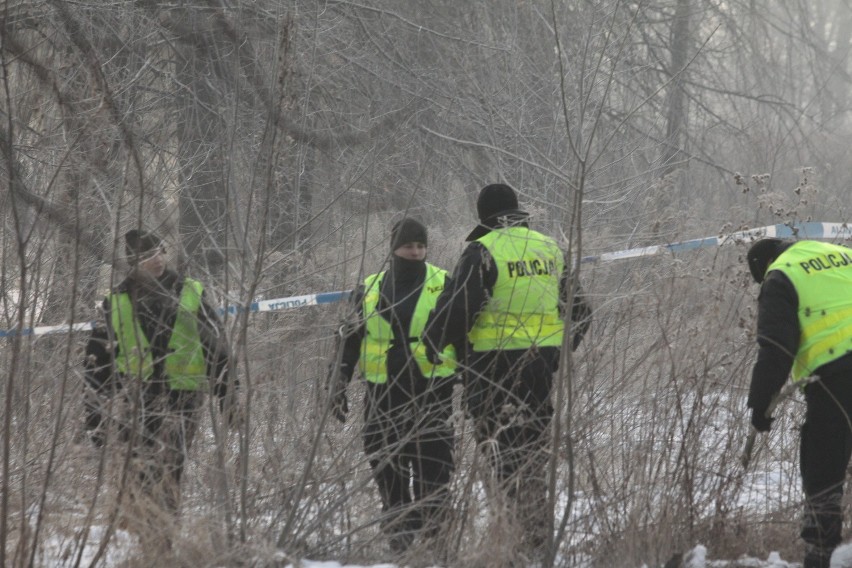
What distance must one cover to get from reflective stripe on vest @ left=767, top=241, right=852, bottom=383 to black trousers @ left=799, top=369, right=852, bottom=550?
0.36ft

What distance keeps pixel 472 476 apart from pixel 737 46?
10.2 meters

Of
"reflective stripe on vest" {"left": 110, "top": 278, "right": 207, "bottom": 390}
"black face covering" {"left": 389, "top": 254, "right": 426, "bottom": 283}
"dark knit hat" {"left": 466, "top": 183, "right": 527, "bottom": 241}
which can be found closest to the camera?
"reflective stripe on vest" {"left": 110, "top": 278, "right": 207, "bottom": 390}

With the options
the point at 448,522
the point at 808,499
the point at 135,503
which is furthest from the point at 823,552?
the point at 135,503

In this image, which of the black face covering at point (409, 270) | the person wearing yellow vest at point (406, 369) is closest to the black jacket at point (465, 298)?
the person wearing yellow vest at point (406, 369)

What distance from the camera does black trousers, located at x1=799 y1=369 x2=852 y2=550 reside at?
509 centimetres

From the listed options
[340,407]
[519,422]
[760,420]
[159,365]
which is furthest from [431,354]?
[760,420]

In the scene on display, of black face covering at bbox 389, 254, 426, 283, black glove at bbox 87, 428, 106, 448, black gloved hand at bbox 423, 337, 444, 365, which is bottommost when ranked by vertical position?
black glove at bbox 87, 428, 106, 448

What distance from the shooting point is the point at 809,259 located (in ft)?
16.6

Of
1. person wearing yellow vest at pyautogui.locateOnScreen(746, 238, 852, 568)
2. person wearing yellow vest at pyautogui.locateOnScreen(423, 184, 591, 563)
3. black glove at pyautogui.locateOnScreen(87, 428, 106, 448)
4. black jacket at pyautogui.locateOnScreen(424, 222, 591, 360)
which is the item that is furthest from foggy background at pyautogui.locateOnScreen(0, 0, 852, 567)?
black jacket at pyautogui.locateOnScreen(424, 222, 591, 360)

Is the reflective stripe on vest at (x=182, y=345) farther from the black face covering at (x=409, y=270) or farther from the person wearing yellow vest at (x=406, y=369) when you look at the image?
the black face covering at (x=409, y=270)

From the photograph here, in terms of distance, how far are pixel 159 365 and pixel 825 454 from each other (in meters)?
2.95

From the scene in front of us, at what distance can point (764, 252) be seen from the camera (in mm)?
5266

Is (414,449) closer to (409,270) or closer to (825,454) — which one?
(409,270)

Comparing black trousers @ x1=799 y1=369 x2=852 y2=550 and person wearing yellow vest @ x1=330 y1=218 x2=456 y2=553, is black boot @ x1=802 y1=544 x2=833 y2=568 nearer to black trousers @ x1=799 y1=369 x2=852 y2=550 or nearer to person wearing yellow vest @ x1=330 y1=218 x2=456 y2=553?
black trousers @ x1=799 y1=369 x2=852 y2=550
